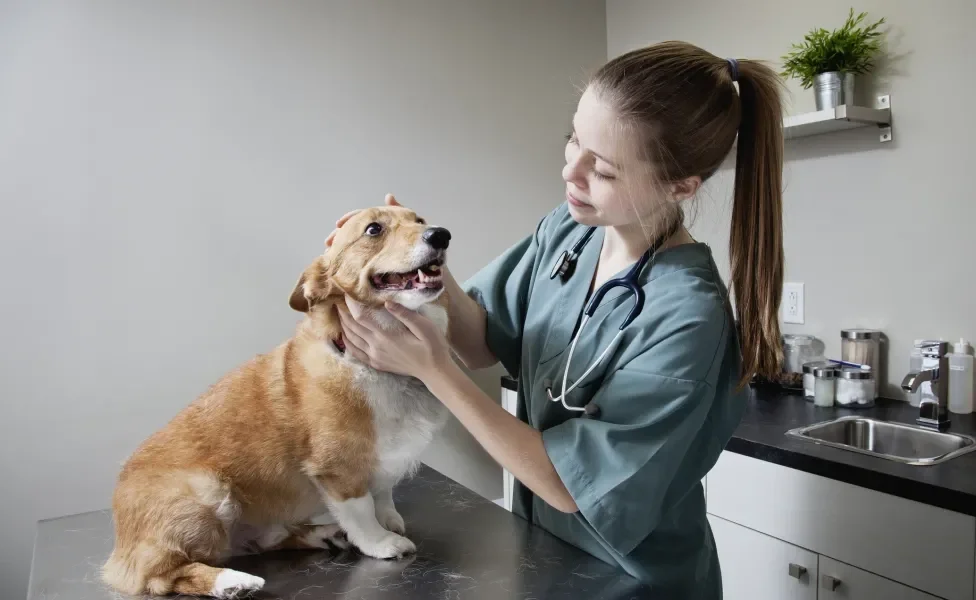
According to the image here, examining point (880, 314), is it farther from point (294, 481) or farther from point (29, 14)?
point (29, 14)

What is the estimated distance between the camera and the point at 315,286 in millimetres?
1198

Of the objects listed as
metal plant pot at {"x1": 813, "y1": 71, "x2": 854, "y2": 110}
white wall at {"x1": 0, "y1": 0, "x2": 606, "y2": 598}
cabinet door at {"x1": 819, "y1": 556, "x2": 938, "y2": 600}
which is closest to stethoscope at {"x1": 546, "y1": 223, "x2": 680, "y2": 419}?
cabinet door at {"x1": 819, "y1": 556, "x2": 938, "y2": 600}

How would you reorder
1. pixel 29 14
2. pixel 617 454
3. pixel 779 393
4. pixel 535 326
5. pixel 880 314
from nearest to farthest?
pixel 617 454 < pixel 535 326 < pixel 29 14 < pixel 880 314 < pixel 779 393

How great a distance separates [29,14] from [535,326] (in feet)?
6.25

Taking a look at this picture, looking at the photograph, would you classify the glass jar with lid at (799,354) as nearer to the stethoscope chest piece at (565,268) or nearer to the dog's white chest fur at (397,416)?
the stethoscope chest piece at (565,268)

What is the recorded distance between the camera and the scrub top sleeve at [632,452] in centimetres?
102

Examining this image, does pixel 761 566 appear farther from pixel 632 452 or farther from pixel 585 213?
pixel 585 213

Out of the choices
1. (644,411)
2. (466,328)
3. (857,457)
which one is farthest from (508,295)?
(857,457)

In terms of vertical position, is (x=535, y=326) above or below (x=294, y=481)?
above

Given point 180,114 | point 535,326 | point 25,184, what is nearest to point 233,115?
point 180,114

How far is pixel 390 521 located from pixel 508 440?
37cm

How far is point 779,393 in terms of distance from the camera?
2.41 meters

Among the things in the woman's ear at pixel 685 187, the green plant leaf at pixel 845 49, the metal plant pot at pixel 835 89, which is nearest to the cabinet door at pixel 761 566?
the woman's ear at pixel 685 187

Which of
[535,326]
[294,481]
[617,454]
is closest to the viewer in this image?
[617,454]
